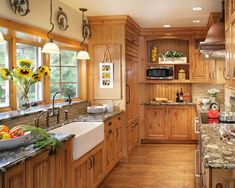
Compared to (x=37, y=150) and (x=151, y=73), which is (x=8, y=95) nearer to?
(x=37, y=150)

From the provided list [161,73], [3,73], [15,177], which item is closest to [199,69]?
[161,73]

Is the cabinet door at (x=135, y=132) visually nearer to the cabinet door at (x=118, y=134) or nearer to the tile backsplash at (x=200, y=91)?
the cabinet door at (x=118, y=134)

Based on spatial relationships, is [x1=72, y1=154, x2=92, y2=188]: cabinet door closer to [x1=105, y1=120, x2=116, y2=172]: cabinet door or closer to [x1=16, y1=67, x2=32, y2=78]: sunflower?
[x1=105, y1=120, x2=116, y2=172]: cabinet door

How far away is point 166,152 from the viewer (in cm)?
624

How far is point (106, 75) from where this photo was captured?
5555 mm

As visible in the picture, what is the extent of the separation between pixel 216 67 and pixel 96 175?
376 cm

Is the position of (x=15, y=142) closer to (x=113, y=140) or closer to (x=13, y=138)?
(x=13, y=138)

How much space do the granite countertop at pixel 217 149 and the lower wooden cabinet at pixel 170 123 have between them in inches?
151

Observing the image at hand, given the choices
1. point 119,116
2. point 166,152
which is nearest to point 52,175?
point 119,116

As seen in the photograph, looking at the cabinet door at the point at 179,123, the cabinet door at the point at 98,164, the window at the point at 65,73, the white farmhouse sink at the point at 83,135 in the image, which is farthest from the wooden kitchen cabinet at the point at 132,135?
the white farmhouse sink at the point at 83,135

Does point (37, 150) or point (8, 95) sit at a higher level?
point (8, 95)

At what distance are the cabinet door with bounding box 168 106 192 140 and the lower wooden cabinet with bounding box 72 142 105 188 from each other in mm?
3101

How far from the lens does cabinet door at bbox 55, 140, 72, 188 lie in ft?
8.80

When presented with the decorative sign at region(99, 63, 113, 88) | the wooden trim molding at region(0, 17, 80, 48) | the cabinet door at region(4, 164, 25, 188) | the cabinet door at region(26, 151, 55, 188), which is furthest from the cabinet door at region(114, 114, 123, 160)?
the cabinet door at region(4, 164, 25, 188)
